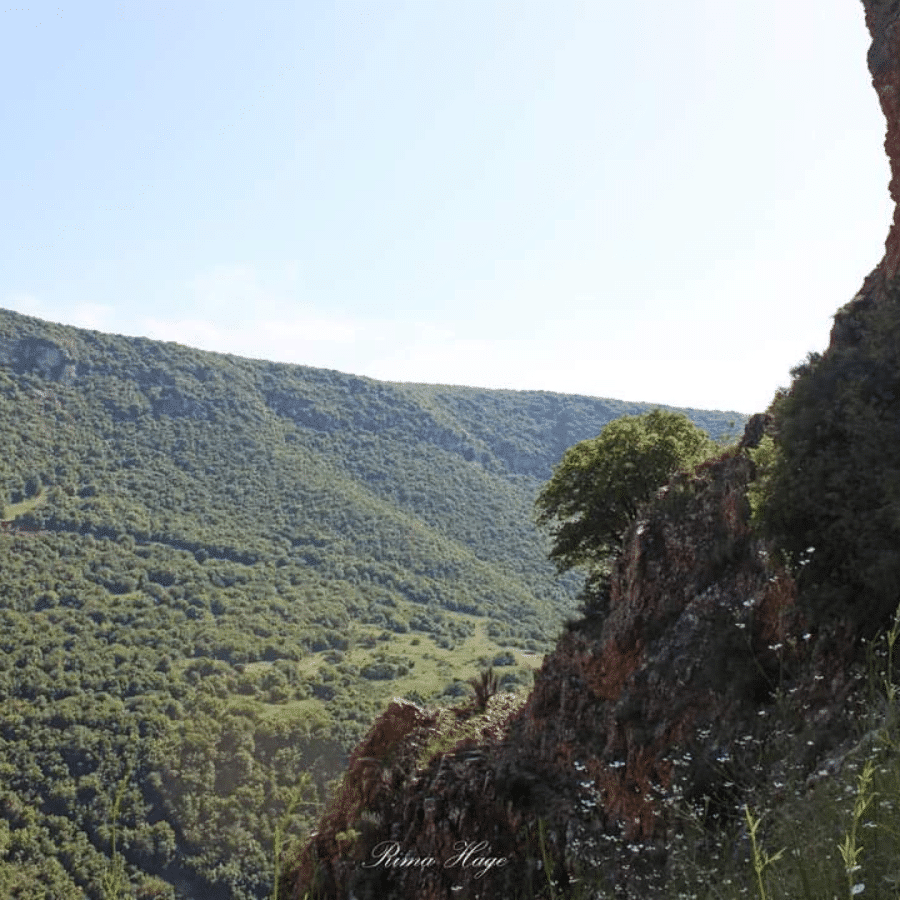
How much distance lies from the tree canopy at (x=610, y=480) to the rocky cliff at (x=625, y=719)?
220 inches

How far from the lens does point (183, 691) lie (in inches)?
3514

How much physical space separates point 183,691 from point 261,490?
6983cm

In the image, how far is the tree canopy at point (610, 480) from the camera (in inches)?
902

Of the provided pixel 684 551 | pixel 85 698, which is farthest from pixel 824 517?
pixel 85 698

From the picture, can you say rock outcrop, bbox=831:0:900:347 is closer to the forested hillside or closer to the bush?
the bush

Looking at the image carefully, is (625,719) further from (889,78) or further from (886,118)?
(889,78)

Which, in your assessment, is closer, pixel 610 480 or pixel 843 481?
pixel 843 481

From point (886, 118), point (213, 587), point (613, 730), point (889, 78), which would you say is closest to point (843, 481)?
point (613, 730)

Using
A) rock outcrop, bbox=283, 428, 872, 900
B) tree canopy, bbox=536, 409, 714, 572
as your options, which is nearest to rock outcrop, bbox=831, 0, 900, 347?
rock outcrop, bbox=283, 428, 872, 900

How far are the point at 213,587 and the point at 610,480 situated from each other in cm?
11365

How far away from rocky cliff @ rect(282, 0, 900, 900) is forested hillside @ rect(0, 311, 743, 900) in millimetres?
21204

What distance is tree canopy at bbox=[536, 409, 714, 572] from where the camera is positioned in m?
22.9

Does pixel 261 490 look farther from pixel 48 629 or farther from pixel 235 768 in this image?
pixel 235 768

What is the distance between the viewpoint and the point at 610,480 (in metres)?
23.1
